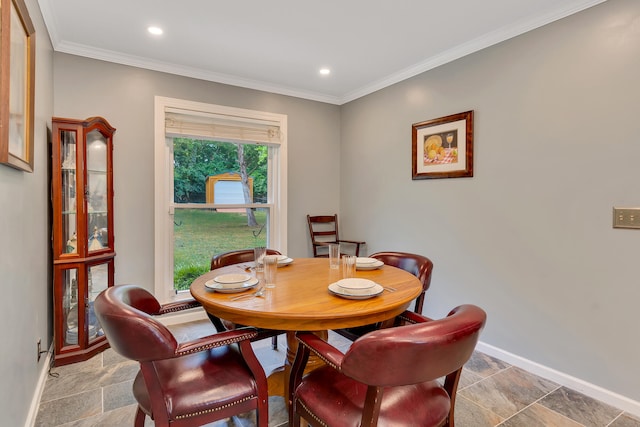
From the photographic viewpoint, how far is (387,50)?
9.71ft

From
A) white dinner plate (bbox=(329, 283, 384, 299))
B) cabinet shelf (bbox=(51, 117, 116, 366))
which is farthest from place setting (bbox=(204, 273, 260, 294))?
cabinet shelf (bbox=(51, 117, 116, 366))

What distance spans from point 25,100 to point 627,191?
11.1ft

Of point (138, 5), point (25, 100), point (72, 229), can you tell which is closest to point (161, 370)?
point (25, 100)

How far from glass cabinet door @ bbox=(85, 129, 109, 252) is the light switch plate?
3688 mm

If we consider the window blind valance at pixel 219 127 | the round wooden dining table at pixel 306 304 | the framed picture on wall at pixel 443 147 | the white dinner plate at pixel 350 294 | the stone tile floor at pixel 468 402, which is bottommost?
the stone tile floor at pixel 468 402

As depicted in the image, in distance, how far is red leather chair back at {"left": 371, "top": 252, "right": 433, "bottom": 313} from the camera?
2.18 metres

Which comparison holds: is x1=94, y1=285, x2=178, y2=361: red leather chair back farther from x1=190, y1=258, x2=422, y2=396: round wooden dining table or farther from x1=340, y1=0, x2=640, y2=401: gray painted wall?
x1=340, y1=0, x2=640, y2=401: gray painted wall

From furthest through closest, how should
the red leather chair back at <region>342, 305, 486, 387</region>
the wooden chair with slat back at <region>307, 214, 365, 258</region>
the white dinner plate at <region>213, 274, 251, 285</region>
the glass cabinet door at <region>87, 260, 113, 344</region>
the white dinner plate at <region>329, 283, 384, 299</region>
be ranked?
the wooden chair with slat back at <region>307, 214, 365, 258</region>, the glass cabinet door at <region>87, 260, 113, 344</region>, the white dinner plate at <region>213, 274, 251, 285</region>, the white dinner plate at <region>329, 283, 384, 299</region>, the red leather chair back at <region>342, 305, 486, 387</region>

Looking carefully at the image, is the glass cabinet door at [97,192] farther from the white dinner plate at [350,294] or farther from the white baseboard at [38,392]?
the white dinner plate at [350,294]

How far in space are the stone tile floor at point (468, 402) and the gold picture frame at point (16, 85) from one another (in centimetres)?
142

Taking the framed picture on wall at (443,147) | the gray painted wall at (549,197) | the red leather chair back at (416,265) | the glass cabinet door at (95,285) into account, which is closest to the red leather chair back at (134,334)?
the red leather chair back at (416,265)

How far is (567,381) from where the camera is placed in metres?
2.27

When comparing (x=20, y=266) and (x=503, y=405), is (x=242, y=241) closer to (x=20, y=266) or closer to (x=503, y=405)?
(x=20, y=266)

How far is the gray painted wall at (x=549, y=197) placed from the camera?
2051 millimetres
